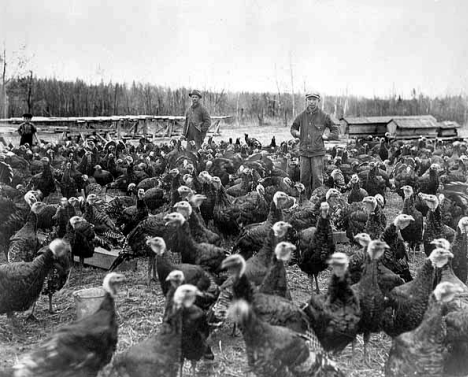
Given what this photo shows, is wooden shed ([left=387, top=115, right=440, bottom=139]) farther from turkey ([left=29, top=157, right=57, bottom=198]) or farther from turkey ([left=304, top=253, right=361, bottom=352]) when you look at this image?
turkey ([left=304, top=253, right=361, bottom=352])

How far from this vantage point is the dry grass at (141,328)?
5125 millimetres

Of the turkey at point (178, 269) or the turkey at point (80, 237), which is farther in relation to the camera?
the turkey at point (80, 237)

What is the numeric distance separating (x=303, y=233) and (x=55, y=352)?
14.1ft

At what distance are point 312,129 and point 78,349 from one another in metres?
7.28

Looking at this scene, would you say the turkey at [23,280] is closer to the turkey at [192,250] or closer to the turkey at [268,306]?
the turkey at [192,250]

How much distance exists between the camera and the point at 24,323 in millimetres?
6102

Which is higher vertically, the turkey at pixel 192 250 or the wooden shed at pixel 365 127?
the wooden shed at pixel 365 127

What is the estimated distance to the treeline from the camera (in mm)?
31094

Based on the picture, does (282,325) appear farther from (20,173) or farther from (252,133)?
(252,133)

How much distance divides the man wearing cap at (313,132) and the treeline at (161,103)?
22.6 m

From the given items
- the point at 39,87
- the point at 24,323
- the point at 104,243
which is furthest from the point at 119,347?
the point at 39,87

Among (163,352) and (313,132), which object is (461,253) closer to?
(163,352)

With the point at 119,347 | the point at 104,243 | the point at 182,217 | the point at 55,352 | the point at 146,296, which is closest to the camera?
the point at 55,352

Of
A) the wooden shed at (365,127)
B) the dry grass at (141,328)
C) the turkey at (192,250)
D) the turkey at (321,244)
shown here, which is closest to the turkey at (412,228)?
the dry grass at (141,328)
